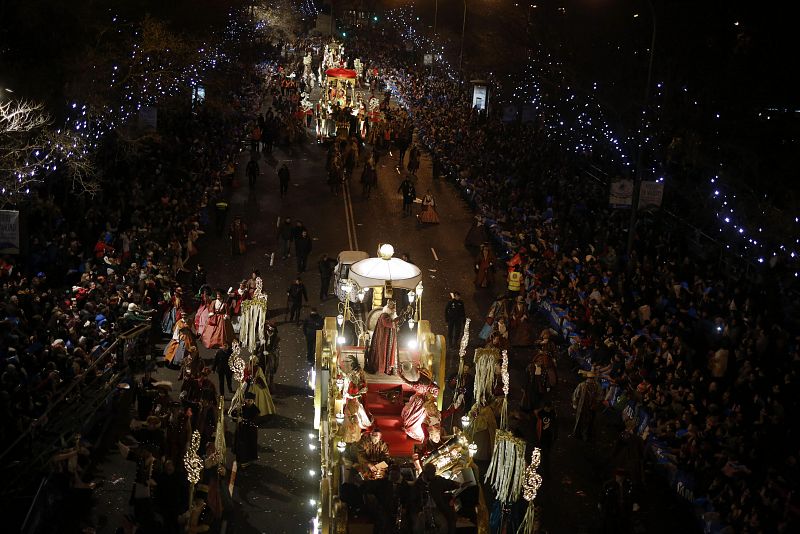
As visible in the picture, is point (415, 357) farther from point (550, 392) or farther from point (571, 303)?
point (571, 303)

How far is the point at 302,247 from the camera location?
26.2m

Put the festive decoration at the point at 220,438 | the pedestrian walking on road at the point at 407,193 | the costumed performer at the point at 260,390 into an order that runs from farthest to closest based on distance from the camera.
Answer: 1. the pedestrian walking on road at the point at 407,193
2. the costumed performer at the point at 260,390
3. the festive decoration at the point at 220,438

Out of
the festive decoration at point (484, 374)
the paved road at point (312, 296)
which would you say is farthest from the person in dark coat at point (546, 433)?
the festive decoration at point (484, 374)

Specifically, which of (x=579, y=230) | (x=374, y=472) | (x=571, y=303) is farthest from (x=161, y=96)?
(x=374, y=472)

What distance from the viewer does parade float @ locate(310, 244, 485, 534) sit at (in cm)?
1399

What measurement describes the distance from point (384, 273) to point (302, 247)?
9127mm

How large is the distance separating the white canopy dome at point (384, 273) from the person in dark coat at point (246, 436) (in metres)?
3.11

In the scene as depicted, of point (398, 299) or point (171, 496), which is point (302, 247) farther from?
point (171, 496)

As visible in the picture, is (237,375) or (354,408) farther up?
(354,408)

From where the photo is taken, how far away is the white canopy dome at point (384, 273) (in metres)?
17.2

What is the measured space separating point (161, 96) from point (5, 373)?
75.8ft

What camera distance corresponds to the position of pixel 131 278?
21.4 m

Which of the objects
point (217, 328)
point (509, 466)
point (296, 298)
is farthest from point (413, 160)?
point (509, 466)

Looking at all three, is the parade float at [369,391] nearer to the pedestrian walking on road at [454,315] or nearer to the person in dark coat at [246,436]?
the person in dark coat at [246,436]
